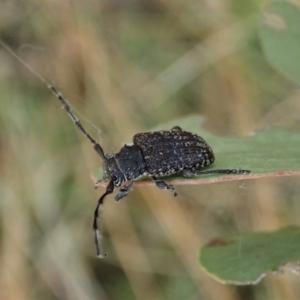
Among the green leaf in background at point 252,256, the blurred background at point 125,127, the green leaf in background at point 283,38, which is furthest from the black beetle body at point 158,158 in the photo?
the blurred background at point 125,127

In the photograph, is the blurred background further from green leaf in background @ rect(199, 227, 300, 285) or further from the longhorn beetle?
green leaf in background @ rect(199, 227, 300, 285)

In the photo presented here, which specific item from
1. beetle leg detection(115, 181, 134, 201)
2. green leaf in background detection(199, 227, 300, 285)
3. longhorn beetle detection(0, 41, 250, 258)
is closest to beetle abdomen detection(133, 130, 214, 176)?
longhorn beetle detection(0, 41, 250, 258)

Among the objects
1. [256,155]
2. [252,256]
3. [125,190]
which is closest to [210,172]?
[256,155]

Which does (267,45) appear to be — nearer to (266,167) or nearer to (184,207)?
(266,167)

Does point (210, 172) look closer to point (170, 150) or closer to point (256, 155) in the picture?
point (256, 155)

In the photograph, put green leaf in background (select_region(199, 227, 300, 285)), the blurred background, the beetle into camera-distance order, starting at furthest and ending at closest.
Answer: the blurred background → the beetle → green leaf in background (select_region(199, 227, 300, 285))

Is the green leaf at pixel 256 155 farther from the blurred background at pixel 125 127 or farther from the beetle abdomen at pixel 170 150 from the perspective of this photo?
the blurred background at pixel 125 127

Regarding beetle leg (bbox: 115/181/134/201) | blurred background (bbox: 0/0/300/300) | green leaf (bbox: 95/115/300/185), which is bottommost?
green leaf (bbox: 95/115/300/185)
